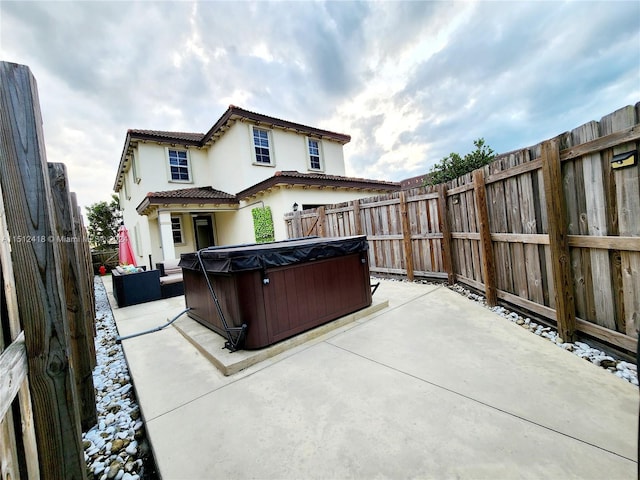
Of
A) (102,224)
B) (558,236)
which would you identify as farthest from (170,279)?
(102,224)

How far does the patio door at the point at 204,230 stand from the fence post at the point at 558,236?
42.5 ft

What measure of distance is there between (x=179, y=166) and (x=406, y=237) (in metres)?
10.7

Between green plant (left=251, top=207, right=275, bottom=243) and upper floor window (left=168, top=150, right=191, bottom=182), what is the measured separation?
4.50 meters

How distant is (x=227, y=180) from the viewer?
11.2 meters

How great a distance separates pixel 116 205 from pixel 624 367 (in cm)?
2435

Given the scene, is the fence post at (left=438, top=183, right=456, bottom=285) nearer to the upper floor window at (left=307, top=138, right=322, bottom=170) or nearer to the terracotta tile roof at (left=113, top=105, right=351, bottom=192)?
the terracotta tile roof at (left=113, top=105, right=351, bottom=192)

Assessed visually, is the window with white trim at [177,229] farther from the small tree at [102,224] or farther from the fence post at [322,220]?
the small tree at [102,224]

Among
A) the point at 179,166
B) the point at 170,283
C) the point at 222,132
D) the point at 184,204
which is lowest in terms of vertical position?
the point at 170,283

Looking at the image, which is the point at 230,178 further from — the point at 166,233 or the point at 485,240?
the point at 485,240

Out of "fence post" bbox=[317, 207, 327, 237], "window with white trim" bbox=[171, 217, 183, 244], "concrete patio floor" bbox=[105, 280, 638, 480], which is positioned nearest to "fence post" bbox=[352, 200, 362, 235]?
"fence post" bbox=[317, 207, 327, 237]

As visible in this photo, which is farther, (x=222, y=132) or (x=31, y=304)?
(x=222, y=132)

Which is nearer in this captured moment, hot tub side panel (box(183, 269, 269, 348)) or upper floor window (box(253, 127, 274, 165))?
hot tub side panel (box(183, 269, 269, 348))

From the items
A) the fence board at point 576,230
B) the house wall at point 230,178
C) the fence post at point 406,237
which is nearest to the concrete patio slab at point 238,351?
the fence post at point 406,237

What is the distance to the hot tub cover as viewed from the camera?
2.64 metres
